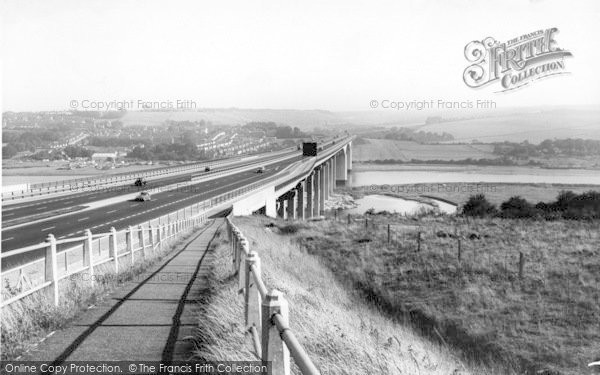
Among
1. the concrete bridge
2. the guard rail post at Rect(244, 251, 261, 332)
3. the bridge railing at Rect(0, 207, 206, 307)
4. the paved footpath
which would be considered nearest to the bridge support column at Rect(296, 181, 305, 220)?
the concrete bridge

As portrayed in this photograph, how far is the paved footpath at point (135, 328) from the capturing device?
705 cm

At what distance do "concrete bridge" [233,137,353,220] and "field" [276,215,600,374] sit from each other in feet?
65.2

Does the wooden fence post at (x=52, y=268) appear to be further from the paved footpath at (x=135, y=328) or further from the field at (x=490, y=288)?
the field at (x=490, y=288)

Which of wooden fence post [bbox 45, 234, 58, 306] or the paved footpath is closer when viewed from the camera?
the paved footpath

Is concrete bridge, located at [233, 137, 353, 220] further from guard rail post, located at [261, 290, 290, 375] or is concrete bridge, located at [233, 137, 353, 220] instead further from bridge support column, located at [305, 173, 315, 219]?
guard rail post, located at [261, 290, 290, 375]

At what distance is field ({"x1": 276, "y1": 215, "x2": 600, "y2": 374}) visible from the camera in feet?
50.6

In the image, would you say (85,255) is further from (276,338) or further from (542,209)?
(542,209)

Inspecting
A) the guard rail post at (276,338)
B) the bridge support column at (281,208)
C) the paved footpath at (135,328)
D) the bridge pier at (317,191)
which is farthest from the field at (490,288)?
the bridge pier at (317,191)

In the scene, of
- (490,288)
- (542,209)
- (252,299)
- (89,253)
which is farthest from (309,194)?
(252,299)

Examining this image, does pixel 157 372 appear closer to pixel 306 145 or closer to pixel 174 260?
pixel 174 260

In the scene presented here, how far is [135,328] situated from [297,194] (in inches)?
2983

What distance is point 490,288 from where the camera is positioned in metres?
20.9

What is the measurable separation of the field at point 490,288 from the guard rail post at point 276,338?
10213 mm

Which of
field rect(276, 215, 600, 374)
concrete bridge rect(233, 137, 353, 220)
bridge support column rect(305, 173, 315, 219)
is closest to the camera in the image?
field rect(276, 215, 600, 374)
